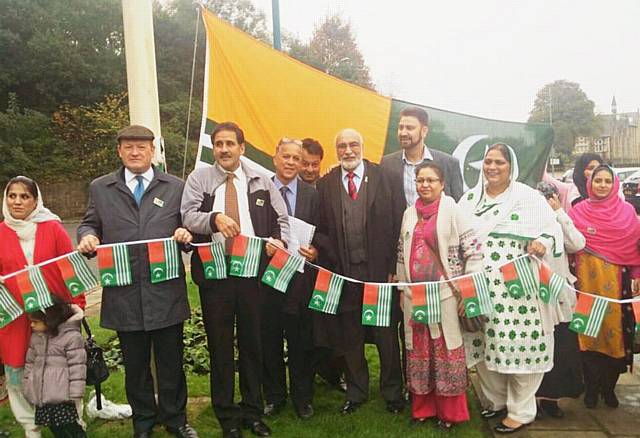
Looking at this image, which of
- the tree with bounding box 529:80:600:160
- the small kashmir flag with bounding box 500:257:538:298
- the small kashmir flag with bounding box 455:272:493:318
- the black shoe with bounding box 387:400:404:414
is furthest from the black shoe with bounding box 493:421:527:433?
the tree with bounding box 529:80:600:160

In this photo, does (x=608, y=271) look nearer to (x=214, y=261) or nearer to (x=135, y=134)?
(x=214, y=261)

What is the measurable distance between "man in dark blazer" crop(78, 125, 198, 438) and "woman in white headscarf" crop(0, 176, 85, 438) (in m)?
0.33

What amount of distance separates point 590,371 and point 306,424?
220 cm

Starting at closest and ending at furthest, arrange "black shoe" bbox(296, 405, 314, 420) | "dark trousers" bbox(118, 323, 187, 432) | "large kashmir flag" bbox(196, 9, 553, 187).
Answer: "dark trousers" bbox(118, 323, 187, 432) → "black shoe" bbox(296, 405, 314, 420) → "large kashmir flag" bbox(196, 9, 553, 187)

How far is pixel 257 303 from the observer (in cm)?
382

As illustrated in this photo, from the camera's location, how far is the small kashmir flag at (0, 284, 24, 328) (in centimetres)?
358

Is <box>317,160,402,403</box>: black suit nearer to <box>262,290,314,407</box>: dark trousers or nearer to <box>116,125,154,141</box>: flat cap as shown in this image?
<box>262,290,314,407</box>: dark trousers

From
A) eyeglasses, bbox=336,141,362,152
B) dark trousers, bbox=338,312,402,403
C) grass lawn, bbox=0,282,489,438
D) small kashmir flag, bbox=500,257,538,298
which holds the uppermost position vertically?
eyeglasses, bbox=336,141,362,152

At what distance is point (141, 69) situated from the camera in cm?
444

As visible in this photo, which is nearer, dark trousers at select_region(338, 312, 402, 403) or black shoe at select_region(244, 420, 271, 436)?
black shoe at select_region(244, 420, 271, 436)

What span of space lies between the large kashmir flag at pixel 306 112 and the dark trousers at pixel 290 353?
176cm

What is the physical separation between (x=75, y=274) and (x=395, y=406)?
2462 mm

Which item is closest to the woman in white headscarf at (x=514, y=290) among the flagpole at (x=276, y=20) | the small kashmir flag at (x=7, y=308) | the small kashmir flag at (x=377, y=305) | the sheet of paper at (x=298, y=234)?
the small kashmir flag at (x=377, y=305)

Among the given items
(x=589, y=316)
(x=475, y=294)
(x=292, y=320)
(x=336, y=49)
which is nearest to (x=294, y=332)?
(x=292, y=320)
